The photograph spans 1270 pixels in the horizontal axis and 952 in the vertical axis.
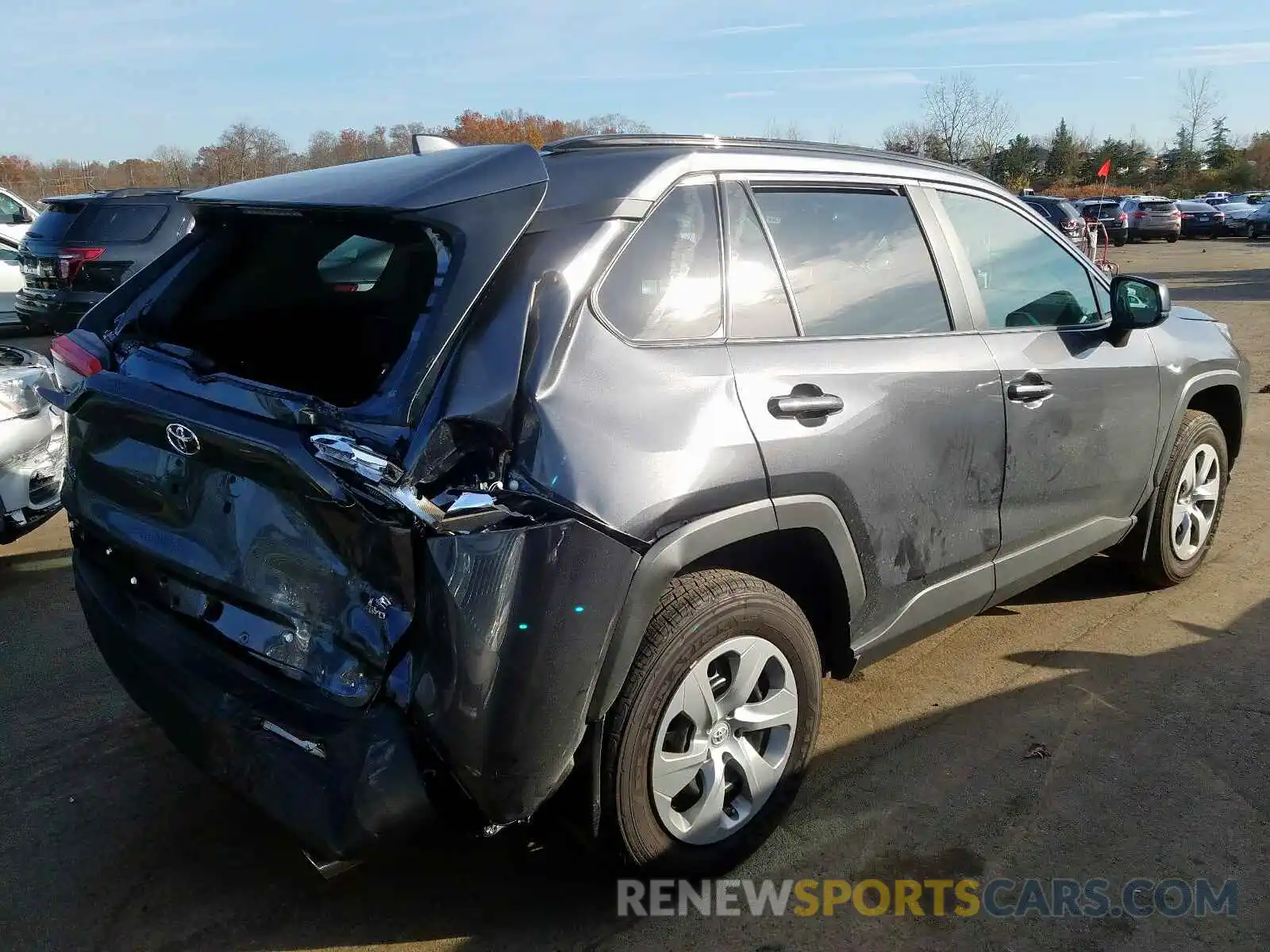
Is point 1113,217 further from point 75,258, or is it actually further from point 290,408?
point 290,408

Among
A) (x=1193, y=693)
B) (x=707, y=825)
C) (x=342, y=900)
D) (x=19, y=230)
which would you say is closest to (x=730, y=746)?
(x=707, y=825)

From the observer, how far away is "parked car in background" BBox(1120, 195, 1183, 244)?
34500 millimetres

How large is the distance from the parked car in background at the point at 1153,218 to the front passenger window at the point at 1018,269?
34812 mm

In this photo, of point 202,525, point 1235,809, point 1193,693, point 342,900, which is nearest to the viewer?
point 202,525

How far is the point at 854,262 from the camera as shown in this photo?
10.4ft

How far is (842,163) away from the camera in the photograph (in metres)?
3.23

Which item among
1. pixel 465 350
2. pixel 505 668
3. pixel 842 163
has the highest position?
pixel 842 163

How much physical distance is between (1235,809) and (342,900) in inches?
102

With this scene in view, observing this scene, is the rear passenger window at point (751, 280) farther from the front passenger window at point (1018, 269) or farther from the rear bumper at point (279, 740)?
the rear bumper at point (279, 740)

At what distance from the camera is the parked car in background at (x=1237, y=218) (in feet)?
125

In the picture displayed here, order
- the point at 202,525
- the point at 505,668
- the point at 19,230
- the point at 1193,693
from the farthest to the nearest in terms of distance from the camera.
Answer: the point at 19,230, the point at 1193,693, the point at 202,525, the point at 505,668

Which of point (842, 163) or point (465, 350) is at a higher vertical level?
point (842, 163)

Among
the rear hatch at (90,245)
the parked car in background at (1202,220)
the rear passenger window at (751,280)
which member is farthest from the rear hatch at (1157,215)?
the rear passenger window at (751,280)

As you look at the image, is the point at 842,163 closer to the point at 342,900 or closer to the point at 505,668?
the point at 505,668
